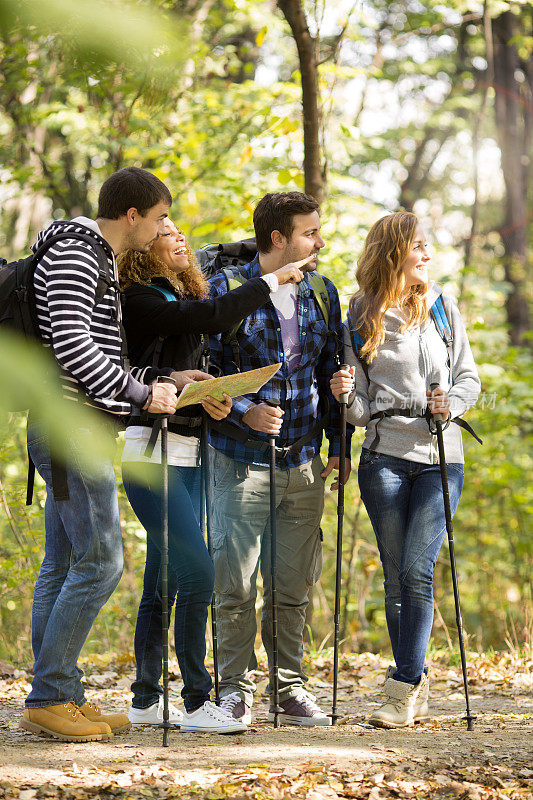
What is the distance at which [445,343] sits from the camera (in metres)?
4.08

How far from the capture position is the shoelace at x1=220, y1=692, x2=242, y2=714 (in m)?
3.69

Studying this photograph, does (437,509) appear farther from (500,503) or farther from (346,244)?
(500,503)

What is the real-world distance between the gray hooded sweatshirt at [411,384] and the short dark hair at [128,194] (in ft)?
4.13

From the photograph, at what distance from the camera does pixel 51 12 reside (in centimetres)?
99

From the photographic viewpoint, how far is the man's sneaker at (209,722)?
335 cm

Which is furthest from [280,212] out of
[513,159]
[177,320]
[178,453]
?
[513,159]

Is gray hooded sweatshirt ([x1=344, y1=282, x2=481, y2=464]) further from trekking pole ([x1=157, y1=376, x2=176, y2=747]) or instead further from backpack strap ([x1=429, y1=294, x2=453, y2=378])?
trekking pole ([x1=157, y1=376, x2=176, y2=747])

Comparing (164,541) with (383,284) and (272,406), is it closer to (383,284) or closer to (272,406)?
(272,406)

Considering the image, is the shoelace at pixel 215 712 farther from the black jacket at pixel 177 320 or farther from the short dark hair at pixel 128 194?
the short dark hair at pixel 128 194

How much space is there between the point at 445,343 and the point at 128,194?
173 cm

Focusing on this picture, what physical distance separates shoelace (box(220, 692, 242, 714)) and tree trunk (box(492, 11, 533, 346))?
10.9m

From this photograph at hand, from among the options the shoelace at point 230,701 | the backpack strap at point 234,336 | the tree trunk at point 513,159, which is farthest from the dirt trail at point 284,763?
the tree trunk at point 513,159

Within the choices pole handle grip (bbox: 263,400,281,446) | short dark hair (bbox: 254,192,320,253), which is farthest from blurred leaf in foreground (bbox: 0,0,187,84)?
short dark hair (bbox: 254,192,320,253)

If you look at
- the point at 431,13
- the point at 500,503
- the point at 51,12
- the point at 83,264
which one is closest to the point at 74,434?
the point at 51,12
